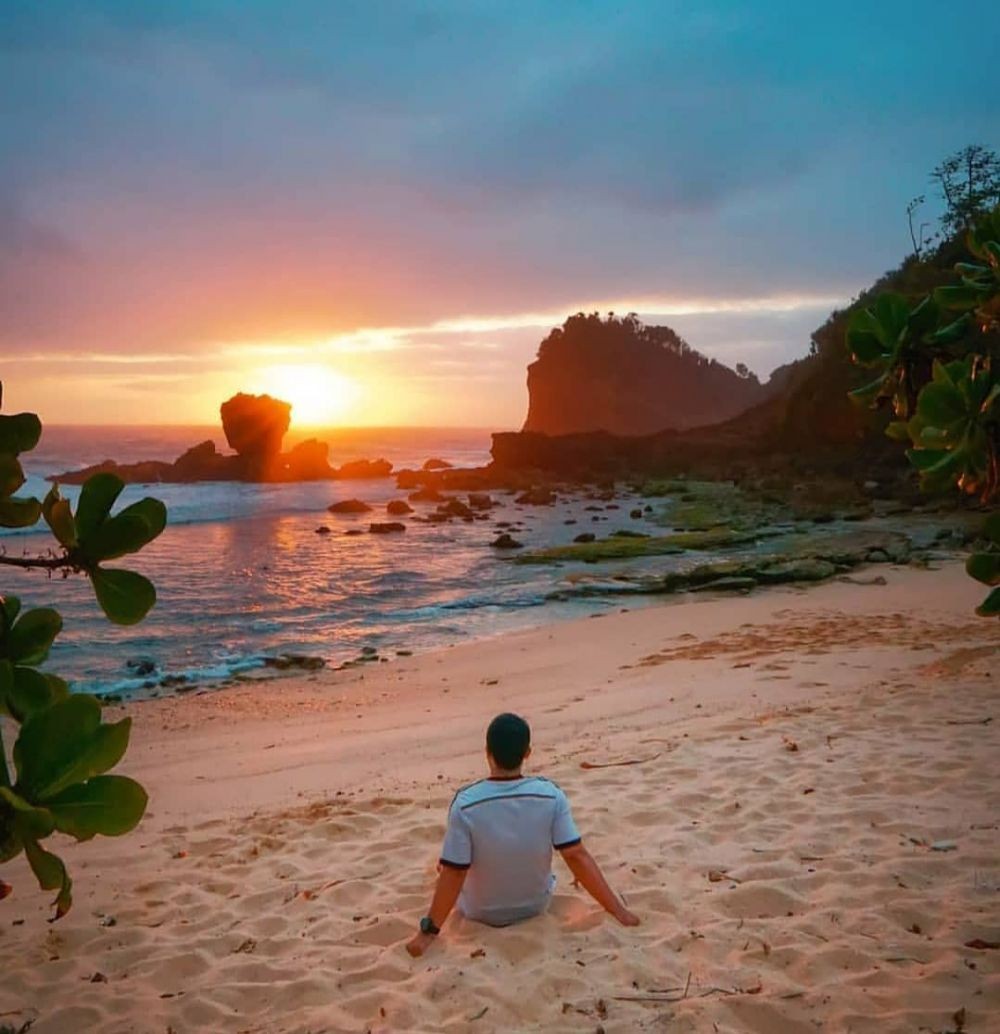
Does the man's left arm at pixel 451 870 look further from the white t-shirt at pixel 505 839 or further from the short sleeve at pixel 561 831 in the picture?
the short sleeve at pixel 561 831

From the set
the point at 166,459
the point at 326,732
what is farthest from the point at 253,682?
the point at 166,459

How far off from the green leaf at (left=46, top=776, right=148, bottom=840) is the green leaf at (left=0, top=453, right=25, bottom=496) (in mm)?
936

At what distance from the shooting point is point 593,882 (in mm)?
3873

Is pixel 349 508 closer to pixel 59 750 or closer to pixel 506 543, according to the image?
pixel 506 543

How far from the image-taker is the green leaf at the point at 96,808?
1.92 meters

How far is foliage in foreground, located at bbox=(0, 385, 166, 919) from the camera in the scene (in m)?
1.92

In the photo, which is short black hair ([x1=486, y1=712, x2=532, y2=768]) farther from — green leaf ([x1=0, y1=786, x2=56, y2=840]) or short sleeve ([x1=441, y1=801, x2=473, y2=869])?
green leaf ([x1=0, y1=786, x2=56, y2=840])

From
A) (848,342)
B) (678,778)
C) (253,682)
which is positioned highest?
(848,342)

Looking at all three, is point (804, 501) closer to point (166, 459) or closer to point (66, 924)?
point (66, 924)

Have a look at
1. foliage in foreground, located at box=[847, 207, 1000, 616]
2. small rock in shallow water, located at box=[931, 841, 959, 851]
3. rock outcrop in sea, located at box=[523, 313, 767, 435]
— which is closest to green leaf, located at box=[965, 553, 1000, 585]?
foliage in foreground, located at box=[847, 207, 1000, 616]

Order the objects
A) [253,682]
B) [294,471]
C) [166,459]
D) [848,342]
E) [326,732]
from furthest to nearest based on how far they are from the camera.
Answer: [166,459] → [294,471] → [253,682] → [326,732] → [848,342]

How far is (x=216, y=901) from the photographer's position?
15.0 ft

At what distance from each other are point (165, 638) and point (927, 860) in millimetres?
13281

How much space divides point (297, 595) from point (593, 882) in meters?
16.2
